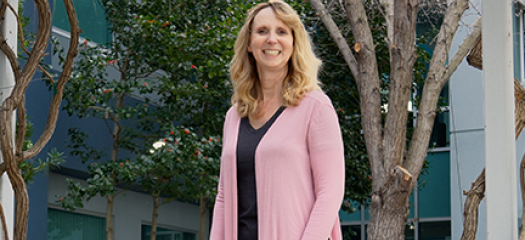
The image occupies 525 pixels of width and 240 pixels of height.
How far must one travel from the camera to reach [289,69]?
82.0 inches

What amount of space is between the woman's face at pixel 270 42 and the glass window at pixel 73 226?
317 inches

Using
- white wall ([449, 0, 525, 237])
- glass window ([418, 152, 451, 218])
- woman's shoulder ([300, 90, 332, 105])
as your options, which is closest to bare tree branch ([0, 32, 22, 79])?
woman's shoulder ([300, 90, 332, 105])

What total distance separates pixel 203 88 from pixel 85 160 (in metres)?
2.07

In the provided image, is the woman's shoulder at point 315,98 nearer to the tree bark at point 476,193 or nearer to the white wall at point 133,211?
the tree bark at point 476,193

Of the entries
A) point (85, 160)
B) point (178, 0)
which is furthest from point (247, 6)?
point (85, 160)

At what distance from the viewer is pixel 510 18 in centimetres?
201

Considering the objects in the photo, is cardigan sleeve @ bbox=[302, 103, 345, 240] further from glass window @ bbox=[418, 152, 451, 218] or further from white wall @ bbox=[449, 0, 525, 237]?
glass window @ bbox=[418, 152, 451, 218]

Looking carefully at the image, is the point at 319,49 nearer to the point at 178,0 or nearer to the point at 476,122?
the point at 178,0

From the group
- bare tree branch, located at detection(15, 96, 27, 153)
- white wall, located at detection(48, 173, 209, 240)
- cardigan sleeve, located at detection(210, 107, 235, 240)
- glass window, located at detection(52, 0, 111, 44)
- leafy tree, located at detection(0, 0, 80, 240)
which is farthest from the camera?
white wall, located at detection(48, 173, 209, 240)

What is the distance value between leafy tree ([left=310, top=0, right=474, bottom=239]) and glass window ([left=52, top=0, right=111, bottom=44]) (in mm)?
3439

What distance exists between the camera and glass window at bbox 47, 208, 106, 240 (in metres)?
9.45

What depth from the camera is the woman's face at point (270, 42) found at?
2.04 metres

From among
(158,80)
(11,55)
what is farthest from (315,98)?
(158,80)

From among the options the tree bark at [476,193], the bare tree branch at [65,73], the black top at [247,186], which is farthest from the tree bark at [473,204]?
the bare tree branch at [65,73]
